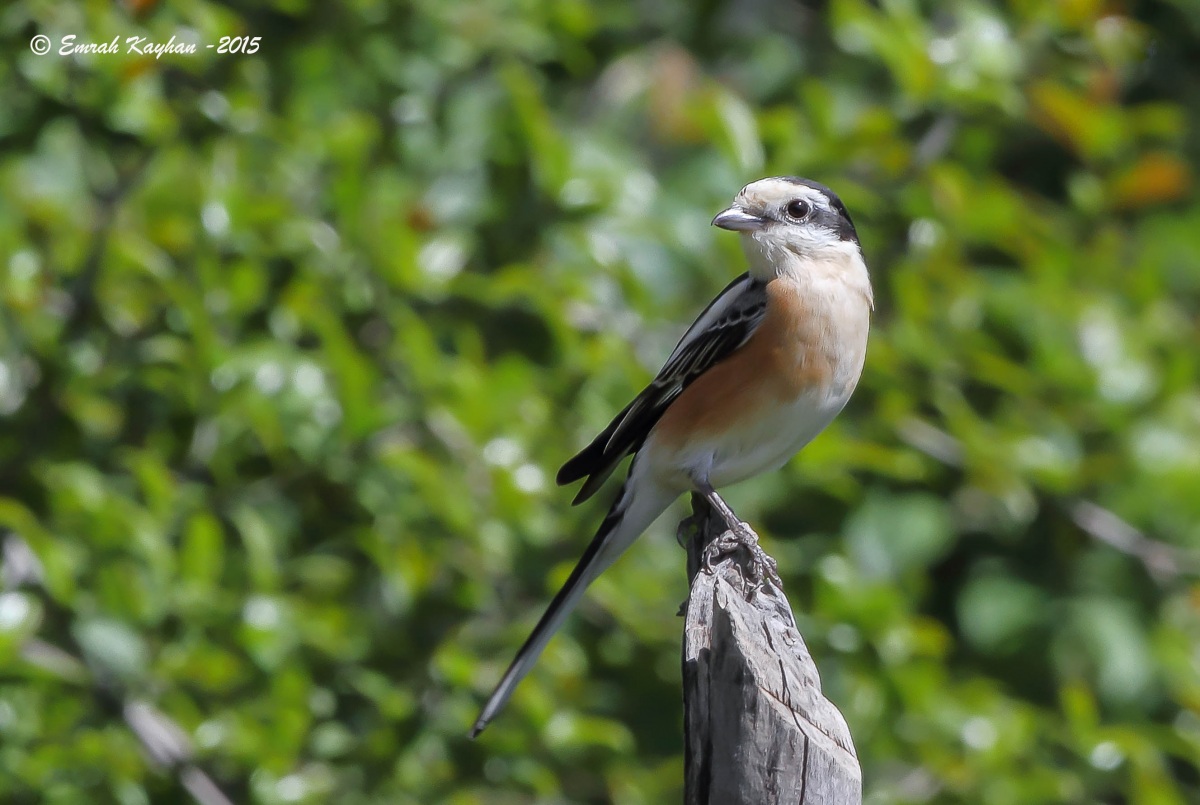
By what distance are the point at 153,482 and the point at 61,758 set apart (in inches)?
31.8

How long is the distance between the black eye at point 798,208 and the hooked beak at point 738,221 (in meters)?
0.09

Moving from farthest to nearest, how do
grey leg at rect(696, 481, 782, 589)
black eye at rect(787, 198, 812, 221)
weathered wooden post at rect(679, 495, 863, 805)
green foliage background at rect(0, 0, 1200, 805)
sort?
green foliage background at rect(0, 0, 1200, 805), black eye at rect(787, 198, 812, 221), grey leg at rect(696, 481, 782, 589), weathered wooden post at rect(679, 495, 863, 805)

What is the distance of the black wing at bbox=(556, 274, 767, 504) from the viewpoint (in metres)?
3.98

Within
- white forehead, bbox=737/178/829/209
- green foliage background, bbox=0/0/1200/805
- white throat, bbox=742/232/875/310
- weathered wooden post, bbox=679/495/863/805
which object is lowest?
green foliage background, bbox=0/0/1200/805

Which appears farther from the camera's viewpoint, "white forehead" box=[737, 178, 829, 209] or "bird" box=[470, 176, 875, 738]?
"white forehead" box=[737, 178, 829, 209]

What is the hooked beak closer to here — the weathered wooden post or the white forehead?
the white forehead

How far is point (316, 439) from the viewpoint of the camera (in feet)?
14.5

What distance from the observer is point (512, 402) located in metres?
4.61

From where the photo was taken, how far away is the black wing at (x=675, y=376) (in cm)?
398

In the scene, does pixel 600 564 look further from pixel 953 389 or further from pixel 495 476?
pixel 953 389

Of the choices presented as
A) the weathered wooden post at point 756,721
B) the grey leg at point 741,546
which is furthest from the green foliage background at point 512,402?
the weathered wooden post at point 756,721

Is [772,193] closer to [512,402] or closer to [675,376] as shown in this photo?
[675,376]

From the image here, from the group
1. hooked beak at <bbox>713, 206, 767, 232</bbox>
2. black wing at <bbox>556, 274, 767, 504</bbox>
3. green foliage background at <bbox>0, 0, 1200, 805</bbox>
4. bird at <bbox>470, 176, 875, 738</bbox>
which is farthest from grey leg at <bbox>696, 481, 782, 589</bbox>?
green foliage background at <bbox>0, 0, 1200, 805</bbox>

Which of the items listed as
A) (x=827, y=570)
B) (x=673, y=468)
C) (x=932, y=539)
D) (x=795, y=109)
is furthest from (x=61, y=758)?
(x=795, y=109)
